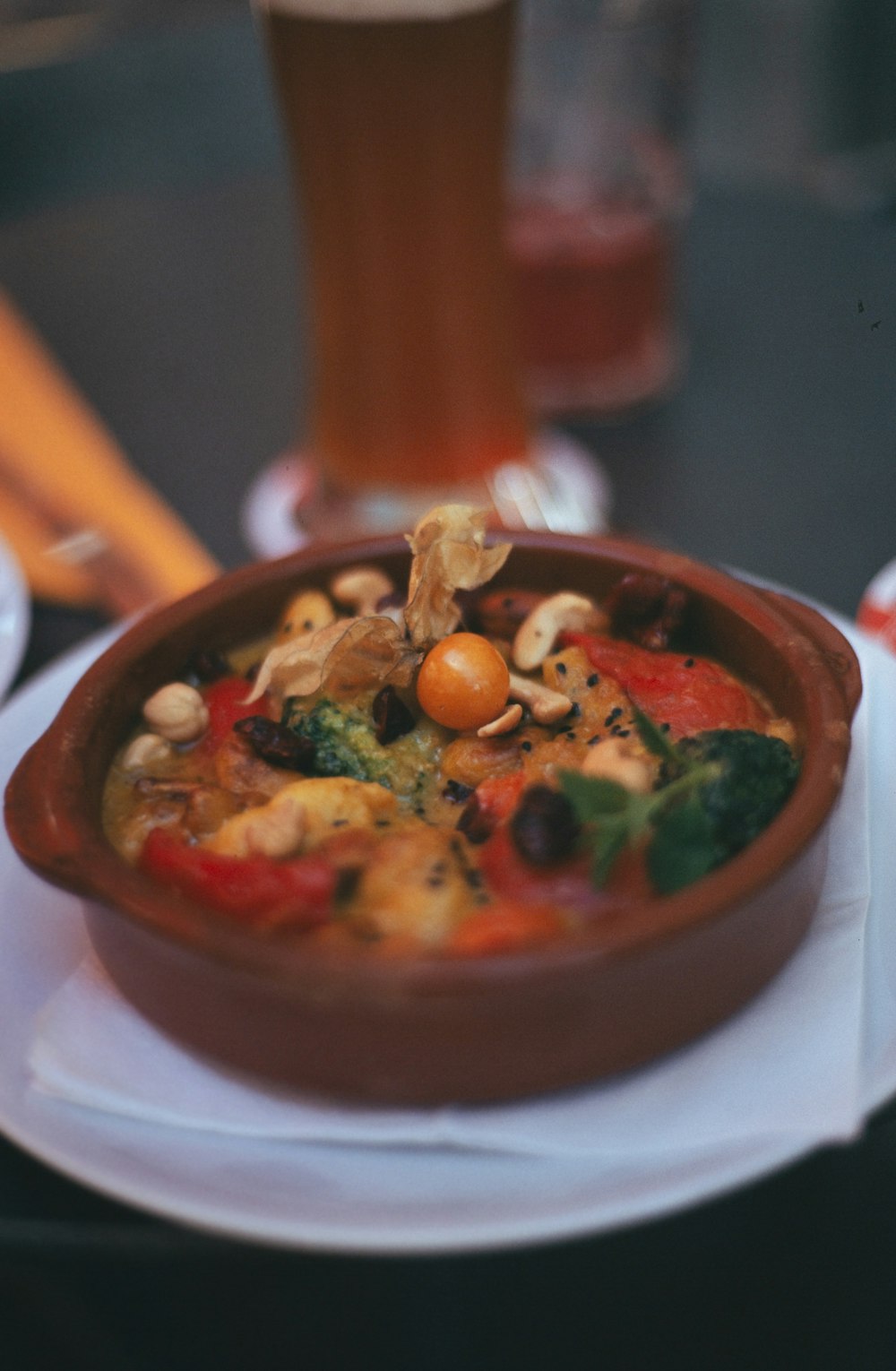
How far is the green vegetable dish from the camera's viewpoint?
1.13m

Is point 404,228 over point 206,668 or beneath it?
over

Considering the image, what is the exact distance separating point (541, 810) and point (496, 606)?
47cm

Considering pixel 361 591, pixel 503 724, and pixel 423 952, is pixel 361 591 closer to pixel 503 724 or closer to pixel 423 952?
pixel 503 724

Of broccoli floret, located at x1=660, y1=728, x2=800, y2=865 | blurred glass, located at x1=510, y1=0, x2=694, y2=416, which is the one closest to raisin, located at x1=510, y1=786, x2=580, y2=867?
broccoli floret, located at x1=660, y1=728, x2=800, y2=865

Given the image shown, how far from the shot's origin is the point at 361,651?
140cm

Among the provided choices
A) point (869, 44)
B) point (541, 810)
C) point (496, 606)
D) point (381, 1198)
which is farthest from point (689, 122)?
point (869, 44)

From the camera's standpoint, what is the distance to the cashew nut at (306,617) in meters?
1.53

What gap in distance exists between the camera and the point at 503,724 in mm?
1340

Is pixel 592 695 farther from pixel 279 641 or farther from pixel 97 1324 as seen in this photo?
pixel 97 1324

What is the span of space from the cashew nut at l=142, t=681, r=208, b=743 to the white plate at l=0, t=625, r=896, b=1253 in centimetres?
35

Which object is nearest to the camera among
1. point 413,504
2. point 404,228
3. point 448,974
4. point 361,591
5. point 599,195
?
point 448,974

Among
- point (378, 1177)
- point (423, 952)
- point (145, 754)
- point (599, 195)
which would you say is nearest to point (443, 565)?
point (145, 754)

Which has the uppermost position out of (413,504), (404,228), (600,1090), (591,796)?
(404,228)

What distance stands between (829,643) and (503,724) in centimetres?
36
